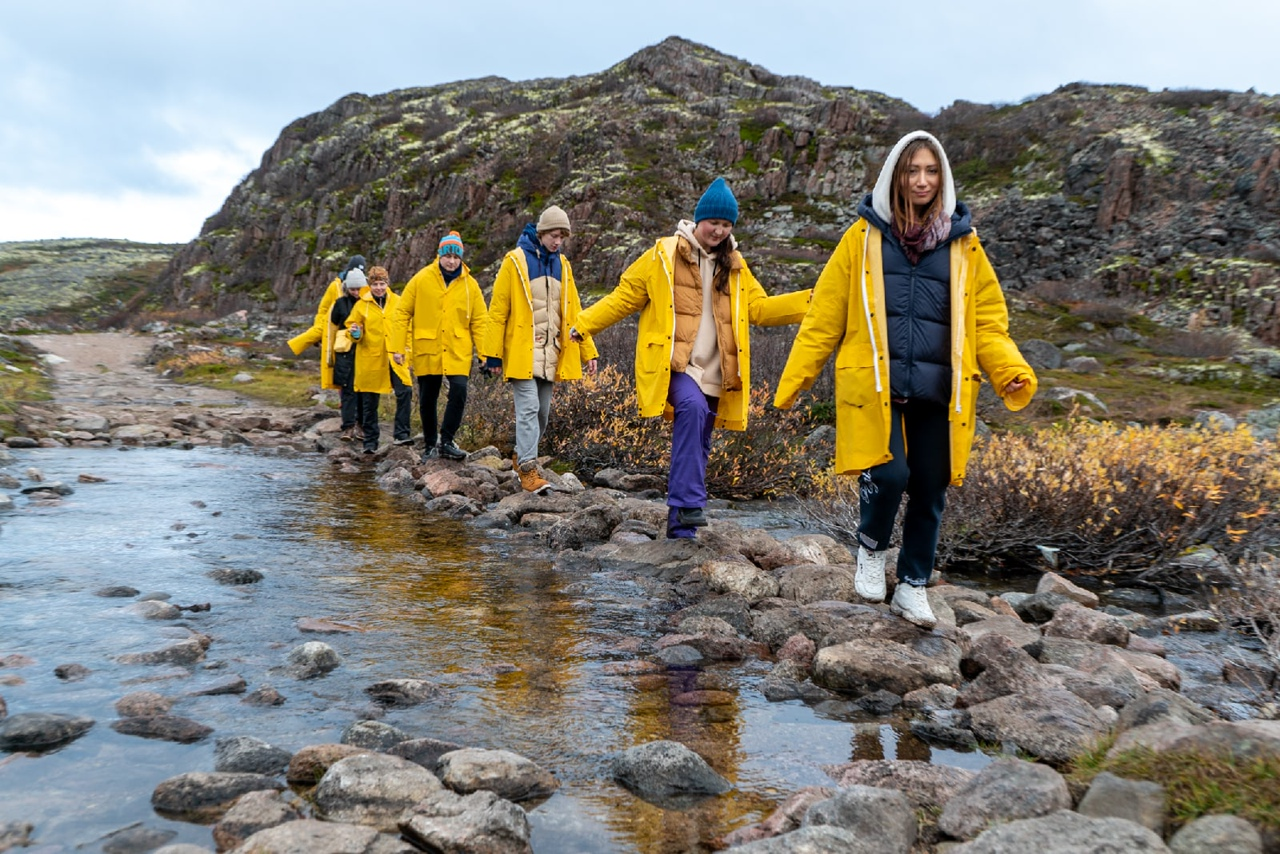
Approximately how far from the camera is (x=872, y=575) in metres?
4.62

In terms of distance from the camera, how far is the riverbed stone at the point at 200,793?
2369mm

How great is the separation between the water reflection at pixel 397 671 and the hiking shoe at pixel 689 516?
2.07ft

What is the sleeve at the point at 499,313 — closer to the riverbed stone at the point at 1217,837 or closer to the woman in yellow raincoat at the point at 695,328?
the woman in yellow raincoat at the point at 695,328

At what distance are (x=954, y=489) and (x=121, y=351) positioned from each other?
31.8 meters

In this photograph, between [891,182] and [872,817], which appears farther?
[891,182]

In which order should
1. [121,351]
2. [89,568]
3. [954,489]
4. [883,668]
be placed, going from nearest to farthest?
[883,668], [89,568], [954,489], [121,351]

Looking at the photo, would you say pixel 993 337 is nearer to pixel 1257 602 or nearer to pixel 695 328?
pixel 1257 602

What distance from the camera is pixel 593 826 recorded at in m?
2.47

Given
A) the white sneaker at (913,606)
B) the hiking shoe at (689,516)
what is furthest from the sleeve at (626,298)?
the white sneaker at (913,606)

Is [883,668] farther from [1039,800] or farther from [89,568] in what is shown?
[89,568]

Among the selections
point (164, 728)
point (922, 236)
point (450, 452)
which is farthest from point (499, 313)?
point (164, 728)

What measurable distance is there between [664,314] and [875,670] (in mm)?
2665

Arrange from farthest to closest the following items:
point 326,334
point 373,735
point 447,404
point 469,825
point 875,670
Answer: point 326,334
point 447,404
point 875,670
point 373,735
point 469,825

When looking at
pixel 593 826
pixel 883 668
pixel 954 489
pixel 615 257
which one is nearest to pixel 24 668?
pixel 593 826
